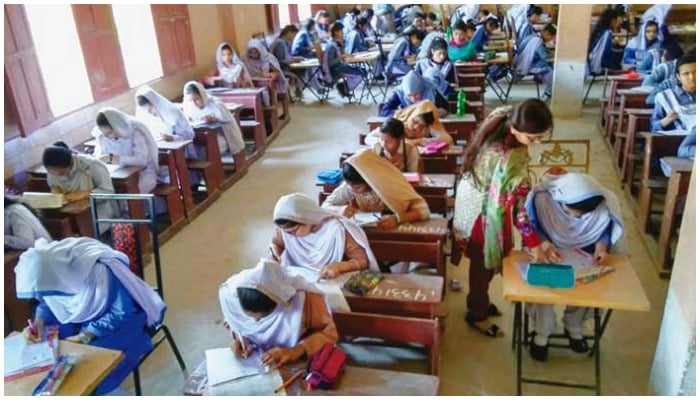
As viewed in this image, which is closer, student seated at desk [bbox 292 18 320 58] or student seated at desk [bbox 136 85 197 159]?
student seated at desk [bbox 136 85 197 159]

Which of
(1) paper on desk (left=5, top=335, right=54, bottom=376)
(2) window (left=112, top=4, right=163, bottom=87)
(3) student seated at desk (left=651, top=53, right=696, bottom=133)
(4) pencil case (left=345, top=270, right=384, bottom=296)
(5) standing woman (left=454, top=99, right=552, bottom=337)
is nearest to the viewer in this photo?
(1) paper on desk (left=5, top=335, right=54, bottom=376)

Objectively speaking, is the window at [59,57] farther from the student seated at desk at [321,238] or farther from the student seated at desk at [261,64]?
the student seated at desk at [321,238]

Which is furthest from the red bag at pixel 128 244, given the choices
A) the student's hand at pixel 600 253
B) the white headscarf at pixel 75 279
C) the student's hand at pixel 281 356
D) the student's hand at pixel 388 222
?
the student's hand at pixel 600 253

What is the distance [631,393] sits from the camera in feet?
8.50

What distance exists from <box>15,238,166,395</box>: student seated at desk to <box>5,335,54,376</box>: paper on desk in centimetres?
5

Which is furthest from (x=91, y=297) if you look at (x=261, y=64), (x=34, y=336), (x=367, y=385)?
(x=261, y=64)

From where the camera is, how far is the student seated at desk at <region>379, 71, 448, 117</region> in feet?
16.3

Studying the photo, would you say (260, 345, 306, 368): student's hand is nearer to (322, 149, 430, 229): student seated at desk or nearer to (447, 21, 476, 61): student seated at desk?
(322, 149, 430, 229): student seated at desk

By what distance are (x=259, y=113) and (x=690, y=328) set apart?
5.18 meters

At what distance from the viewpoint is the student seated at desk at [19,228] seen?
314 centimetres

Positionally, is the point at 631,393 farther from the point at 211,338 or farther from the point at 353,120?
the point at 353,120

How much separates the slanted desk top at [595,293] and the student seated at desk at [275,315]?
0.75 m

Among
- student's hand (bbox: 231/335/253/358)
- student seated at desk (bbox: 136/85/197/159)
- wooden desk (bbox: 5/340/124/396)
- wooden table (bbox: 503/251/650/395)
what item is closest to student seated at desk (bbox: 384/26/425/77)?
student seated at desk (bbox: 136/85/197/159)

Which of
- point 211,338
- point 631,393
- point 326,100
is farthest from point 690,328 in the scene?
point 326,100
